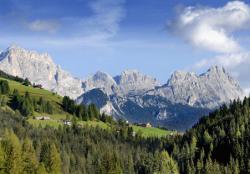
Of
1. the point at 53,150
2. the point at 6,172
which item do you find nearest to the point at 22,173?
the point at 6,172

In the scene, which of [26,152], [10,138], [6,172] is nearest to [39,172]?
[6,172]

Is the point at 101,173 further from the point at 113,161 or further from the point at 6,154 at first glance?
the point at 6,154

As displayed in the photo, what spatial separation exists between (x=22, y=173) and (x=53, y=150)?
20.4 meters

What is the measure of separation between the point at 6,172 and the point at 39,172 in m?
9.72

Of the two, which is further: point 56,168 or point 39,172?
point 56,168

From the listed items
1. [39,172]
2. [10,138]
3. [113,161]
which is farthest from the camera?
[10,138]

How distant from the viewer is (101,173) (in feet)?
557

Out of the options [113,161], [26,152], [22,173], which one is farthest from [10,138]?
[113,161]

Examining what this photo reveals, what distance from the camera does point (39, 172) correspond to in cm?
15388

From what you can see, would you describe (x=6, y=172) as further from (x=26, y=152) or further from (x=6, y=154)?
(x=26, y=152)

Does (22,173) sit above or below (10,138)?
below

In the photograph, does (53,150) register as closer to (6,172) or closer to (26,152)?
(26,152)

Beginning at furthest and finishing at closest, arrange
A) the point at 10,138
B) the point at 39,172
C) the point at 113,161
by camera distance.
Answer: the point at 10,138
the point at 113,161
the point at 39,172

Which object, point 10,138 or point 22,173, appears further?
point 10,138
